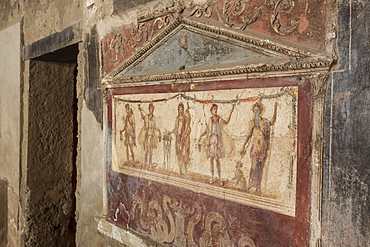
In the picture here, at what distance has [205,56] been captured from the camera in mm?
2033

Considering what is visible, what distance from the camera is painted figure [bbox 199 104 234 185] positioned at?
1.95m

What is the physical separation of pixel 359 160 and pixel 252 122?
0.56 m

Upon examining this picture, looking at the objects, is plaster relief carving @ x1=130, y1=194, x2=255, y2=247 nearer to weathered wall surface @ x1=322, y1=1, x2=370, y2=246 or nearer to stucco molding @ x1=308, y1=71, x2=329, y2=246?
stucco molding @ x1=308, y1=71, x2=329, y2=246

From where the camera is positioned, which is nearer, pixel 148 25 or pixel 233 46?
pixel 233 46

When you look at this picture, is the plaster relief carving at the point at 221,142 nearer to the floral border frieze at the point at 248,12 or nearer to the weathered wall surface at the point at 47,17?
the floral border frieze at the point at 248,12

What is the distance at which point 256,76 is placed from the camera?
1.76 meters

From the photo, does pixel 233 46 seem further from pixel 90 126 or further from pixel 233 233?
pixel 90 126

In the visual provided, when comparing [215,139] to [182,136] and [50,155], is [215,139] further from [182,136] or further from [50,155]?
[50,155]

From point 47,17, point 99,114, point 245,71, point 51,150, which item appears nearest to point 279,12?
point 245,71

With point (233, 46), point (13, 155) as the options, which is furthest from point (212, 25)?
point (13, 155)

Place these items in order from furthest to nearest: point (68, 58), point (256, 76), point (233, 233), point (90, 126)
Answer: point (68, 58) < point (90, 126) < point (233, 233) < point (256, 76)

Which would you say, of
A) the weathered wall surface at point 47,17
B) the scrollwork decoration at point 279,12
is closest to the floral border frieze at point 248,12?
the scrollwork decoration at point 279,12

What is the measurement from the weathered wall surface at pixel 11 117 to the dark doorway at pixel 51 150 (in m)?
0.25

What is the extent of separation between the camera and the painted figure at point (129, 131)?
8.50 feet
